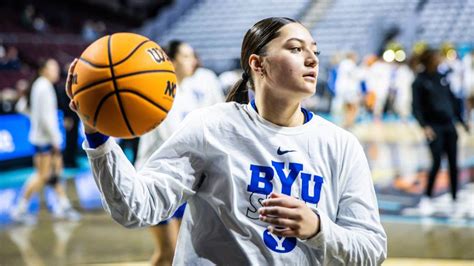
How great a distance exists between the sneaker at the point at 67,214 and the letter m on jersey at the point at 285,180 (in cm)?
607

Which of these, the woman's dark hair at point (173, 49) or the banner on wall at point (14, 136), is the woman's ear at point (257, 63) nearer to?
the woman's dark hair at point (173, 49)

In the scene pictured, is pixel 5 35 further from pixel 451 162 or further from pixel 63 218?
pixel 451 162

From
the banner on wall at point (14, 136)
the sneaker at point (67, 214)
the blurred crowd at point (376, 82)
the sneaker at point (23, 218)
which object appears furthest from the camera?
the blurred crowd at point (376, 82)

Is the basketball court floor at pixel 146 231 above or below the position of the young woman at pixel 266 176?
below

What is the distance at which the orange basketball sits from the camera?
2143 millimetres

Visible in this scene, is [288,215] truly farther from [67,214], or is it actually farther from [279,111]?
[67,214]

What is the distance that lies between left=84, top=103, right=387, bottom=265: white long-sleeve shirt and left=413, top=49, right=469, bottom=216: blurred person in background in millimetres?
5631

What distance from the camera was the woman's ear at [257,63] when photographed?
2.47 m

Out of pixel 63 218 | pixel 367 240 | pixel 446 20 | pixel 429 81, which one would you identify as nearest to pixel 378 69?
pixel 446 20

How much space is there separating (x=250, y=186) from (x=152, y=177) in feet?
1.00

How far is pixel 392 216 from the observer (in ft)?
25.8

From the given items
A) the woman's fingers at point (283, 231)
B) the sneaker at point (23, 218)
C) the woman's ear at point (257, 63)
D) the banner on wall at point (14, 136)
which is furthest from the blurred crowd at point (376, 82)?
the woman's fingers at point (283, 231)

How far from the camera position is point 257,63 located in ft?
8.16

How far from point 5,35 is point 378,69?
11272mm
